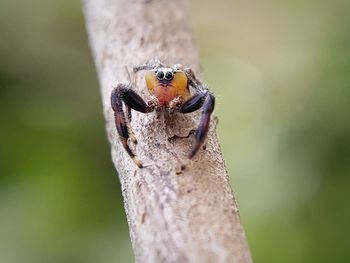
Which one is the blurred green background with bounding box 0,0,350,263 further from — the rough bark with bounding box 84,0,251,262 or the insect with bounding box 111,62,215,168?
the insect with bounding box 111,62,215,168

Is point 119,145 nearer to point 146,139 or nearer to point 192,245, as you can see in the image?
point 146,139

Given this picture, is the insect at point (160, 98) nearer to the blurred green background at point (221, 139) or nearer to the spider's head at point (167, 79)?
the spider's head at point (167, 79)

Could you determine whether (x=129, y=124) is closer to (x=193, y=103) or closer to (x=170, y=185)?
(x=193, y=103)

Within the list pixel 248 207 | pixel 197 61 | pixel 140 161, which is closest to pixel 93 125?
pixel 248 207

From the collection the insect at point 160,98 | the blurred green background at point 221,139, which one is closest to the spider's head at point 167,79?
the insect at point 160,98

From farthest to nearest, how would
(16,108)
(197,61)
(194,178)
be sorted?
(16,108) → (197,61) → (194,178)

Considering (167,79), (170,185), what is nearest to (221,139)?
(167,79)

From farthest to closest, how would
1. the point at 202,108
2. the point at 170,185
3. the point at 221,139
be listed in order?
the point at 221,139
the point at 202,108
the point at 170,185
